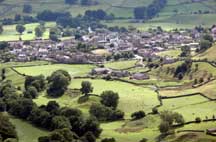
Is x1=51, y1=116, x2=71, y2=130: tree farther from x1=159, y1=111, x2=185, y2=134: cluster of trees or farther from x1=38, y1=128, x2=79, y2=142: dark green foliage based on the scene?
x1=159, y1=111, x2=185, y2=134: cluster of trees

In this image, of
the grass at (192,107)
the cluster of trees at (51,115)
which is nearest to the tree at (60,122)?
the cluster of trees at (51,115)

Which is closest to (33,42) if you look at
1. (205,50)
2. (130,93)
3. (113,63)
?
(113,63)

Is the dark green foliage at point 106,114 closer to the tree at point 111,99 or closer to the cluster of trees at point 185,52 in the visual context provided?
the tree at point 111,99

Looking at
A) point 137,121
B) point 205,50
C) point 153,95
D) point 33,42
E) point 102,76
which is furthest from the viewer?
point 33,42

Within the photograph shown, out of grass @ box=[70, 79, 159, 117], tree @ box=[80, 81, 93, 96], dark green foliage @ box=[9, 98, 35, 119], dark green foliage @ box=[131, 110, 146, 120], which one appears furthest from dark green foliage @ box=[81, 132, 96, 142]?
tree @ box=[80, 81, 93, 96]

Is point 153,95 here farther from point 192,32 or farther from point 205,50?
point 192,32

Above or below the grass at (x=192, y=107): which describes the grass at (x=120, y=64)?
above
